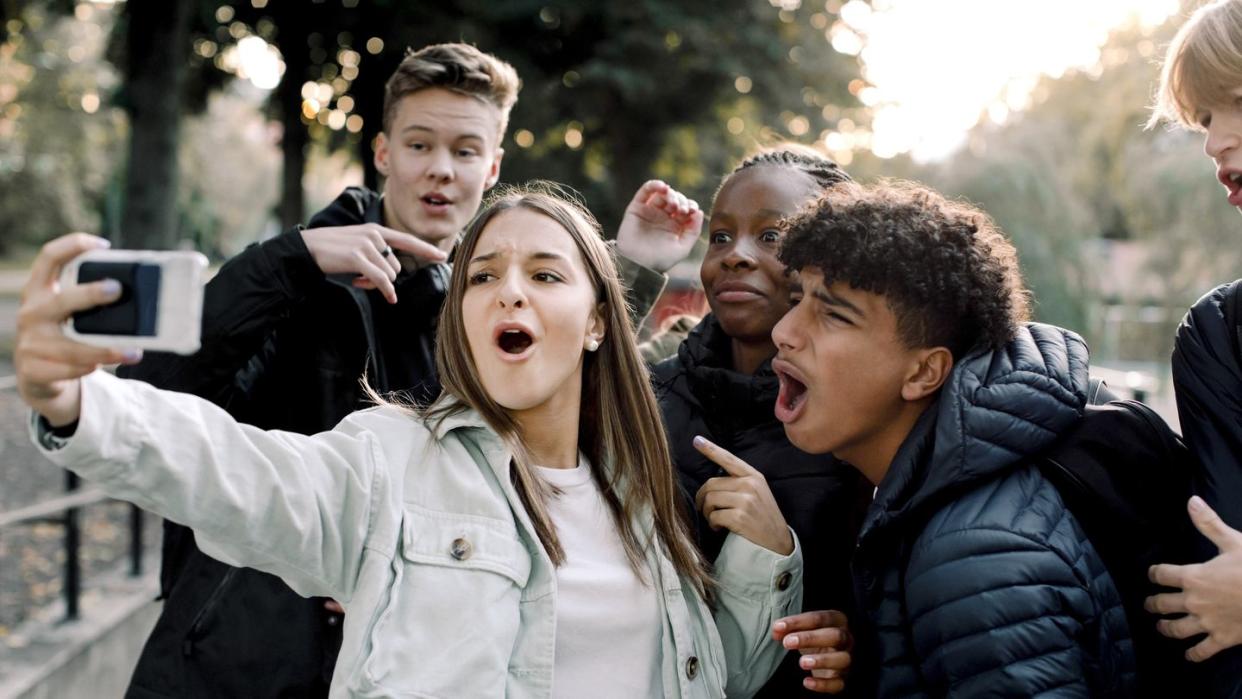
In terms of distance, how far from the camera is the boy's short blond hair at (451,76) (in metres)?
3.18

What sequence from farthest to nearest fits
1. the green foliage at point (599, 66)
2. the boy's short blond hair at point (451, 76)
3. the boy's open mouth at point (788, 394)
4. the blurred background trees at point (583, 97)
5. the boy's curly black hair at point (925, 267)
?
the green foliage at point (599, 66), the blurred background trees at point (583, 97), the boy's short blond hair at point (451, 76), the boy's open mouth at point (788, 394), the boy's curly black hair at point (925, 267)

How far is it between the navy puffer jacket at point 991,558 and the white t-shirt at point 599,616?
44 cm

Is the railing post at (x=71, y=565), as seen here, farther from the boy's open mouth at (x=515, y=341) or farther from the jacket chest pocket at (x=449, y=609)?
the jacket chest pocket at (x=449, y=609)

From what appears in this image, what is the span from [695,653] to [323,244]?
4.04 feet

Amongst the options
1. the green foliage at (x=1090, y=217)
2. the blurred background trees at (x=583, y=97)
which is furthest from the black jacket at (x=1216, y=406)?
the green foliage at (x=1090, y=217)

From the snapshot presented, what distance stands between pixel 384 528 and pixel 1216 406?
5.19ft

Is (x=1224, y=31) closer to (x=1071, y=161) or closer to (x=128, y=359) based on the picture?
(x=128, y=359)

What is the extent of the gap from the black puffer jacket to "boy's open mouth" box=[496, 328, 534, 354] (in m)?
0.55

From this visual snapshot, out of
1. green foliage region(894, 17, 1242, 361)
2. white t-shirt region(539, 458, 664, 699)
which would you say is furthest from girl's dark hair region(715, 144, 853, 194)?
green foliage region(894, 17, 1242, 361)

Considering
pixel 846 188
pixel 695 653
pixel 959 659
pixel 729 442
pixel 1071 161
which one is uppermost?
pixel 1071 161

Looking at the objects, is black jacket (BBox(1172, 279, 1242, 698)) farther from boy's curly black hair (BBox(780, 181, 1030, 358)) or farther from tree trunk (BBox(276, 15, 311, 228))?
tree trunk (BBox(276, 15, 311, 228))

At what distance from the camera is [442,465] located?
2109 mm

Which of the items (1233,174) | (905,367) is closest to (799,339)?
(905,367)

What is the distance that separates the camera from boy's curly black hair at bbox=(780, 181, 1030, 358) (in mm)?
2246
